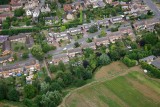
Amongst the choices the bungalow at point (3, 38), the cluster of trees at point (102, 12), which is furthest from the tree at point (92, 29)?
the bungalow at point (3, 38)

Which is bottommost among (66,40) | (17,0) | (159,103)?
(159,103)

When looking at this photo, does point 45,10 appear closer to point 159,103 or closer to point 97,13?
point 97,13

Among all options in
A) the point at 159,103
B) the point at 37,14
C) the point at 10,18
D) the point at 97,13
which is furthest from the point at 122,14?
the point at 159,103

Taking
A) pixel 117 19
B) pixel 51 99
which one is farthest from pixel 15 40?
pixel 51 99

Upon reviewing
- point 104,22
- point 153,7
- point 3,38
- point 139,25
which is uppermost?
point 153,7

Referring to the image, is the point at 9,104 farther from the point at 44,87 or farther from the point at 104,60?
the point at 104,60

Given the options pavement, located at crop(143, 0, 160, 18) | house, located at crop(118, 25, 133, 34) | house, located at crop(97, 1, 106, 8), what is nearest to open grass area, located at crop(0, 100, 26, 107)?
house, located at crop(118, 25, 133, 34)

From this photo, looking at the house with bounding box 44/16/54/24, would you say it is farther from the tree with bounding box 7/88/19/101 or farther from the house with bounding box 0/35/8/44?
the tree with bounding box 7/88/19/101
